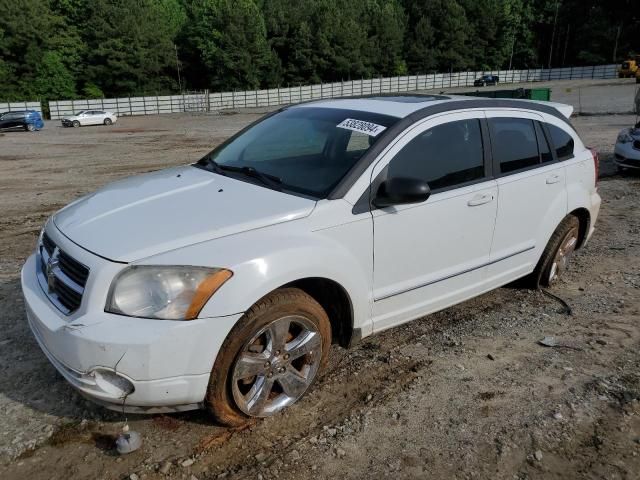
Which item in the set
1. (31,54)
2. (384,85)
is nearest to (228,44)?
(31,54)

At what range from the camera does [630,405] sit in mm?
3229

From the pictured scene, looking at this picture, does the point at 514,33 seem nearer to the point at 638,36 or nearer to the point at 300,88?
the point at 638,36

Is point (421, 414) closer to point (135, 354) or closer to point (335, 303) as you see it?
point (335, 303)

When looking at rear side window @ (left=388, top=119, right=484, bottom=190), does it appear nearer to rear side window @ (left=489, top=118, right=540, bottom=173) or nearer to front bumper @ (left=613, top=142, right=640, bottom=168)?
rear side window @ (left=489, top=118, right=540, bottom=173)

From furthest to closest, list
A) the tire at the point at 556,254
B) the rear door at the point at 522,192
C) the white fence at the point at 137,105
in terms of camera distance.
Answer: the white fence at the point at 137,105 → the tire at the point at 556,254 → the rear door at the point at 522,192

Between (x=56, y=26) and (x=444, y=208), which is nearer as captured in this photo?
(x=444, y=208)

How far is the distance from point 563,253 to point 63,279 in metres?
4.12

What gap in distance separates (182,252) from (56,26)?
2887 inches

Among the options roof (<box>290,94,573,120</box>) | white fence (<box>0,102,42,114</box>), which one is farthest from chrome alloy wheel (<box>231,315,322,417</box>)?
white fence (<box>0,102,42,114</box>)

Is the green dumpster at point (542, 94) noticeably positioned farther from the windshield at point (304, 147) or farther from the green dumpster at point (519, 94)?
the windshield at point (304, 147)

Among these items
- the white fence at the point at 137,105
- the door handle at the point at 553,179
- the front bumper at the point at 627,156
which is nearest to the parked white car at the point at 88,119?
the white fence at the point at 137,105

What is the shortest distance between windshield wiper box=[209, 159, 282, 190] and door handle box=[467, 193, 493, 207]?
4.35ft

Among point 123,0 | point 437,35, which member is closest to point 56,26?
point 123,0

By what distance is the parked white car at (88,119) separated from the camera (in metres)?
36.4
